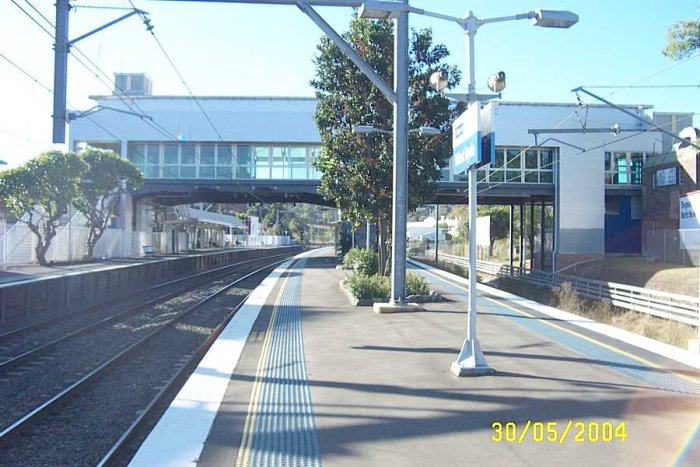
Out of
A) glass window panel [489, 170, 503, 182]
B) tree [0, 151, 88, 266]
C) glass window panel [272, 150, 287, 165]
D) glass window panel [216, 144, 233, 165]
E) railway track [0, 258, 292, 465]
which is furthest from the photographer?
glass window panel [216, 144, 233, 165]

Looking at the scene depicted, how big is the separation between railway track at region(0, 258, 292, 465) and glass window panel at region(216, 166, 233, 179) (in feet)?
77.0

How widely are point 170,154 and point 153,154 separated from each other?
1.28m

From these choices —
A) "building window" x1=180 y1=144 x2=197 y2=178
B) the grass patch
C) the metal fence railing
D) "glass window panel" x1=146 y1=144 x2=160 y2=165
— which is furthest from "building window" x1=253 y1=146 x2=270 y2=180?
the grass patch

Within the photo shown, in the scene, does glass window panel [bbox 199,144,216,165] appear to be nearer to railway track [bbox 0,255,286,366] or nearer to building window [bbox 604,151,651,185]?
railway track [bbox 0,255,286,366]

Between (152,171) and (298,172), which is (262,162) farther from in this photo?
(152,171)

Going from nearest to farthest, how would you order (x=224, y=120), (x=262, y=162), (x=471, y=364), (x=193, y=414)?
(x=193, y=414), (x=471, y=364), (x=262, y=162), (x=224, y=120)

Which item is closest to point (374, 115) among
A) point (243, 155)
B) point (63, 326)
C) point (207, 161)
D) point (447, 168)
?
point (63, 326)

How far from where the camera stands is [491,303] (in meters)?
15.4

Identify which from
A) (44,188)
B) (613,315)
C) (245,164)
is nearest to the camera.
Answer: (613,315)

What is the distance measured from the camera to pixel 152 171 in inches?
1565

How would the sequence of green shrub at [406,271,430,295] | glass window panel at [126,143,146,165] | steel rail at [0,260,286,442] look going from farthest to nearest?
glass window panel at [126,143,146,165] → green shrub at [406,271,430,295] → steel rail at [0,260,286,442]

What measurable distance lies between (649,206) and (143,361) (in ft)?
108

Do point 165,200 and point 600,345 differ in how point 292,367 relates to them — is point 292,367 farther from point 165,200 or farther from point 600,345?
point 165,200

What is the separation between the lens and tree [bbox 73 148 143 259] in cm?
3522
